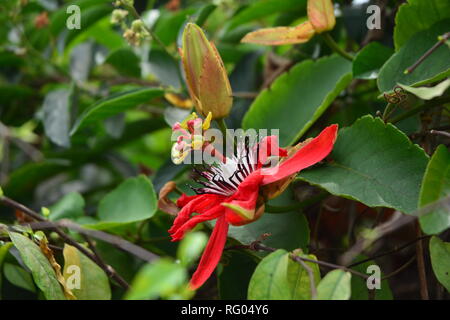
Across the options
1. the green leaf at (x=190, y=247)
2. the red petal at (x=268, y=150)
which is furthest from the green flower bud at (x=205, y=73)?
the green leaf at (x=190, y=247)

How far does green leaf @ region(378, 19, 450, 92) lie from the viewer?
2.47ft

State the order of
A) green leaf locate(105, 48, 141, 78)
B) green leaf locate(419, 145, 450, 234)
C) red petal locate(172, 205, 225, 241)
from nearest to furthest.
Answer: green leaf locate(419, 145, 450, 234) → red petal locate(172, 205, 225, 241) → green leaf locate(105, 48, 141, 78)

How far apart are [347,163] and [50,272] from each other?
1.23 feet

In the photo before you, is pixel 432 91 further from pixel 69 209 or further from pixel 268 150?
pixel 69 209

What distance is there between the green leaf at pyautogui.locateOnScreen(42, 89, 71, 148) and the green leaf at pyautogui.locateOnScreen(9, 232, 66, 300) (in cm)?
43

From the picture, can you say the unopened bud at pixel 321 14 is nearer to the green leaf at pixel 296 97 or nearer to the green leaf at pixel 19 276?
the green leaf at pixel 296 97

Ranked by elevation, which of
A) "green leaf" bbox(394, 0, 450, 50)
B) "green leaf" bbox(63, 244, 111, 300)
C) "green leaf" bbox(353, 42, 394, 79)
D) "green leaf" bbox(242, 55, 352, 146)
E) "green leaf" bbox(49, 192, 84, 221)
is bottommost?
"green leaf" bbox(63, 244, 111, 300)

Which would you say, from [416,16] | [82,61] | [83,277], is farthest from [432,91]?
[82,61]

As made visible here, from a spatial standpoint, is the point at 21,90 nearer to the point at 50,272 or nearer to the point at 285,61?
the point at 285,61

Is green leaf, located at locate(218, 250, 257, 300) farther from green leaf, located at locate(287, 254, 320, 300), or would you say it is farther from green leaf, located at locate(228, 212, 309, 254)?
green leaf, located at locate(287, 254, 320, 300)

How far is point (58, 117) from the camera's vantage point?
3.81 feet

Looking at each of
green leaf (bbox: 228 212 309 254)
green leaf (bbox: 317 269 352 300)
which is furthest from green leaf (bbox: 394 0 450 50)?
green leaf (bbox: 317 269 352 300)

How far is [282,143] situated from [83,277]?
0.34m

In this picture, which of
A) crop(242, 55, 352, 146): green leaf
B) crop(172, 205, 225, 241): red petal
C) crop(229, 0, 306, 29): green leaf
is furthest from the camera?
crop(229, 0, 306, 29): green leaf
